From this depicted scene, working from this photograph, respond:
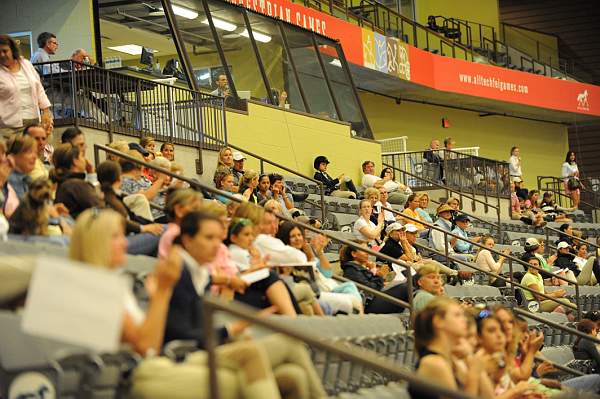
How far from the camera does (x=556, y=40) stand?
31.2m

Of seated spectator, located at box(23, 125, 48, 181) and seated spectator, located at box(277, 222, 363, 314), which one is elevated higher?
seated spectator, located at box(23, 125, 48, 181)

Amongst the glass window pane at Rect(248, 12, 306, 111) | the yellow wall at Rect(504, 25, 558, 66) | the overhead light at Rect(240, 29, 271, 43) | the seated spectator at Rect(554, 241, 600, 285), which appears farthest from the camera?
the yellow wall at Rect(504, 25, 558, 66)

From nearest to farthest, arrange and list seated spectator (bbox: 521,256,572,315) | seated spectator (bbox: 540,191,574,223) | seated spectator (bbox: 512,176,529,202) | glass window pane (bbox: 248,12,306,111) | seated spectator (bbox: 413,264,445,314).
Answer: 1. seated spectator (bbox: 413,264,445,314)
2. seated spectator (bbox: 521,256,572,315)
3. glass window pane (bbox: 248,12,306,111)
4. seated spectator (bbox: 540,191,574,223)
5. seated spectator (bbox: 512,176,529,202)

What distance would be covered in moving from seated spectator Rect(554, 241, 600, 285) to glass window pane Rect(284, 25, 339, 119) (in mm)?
4232

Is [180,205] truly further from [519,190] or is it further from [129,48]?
[519,190]

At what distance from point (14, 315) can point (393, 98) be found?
22.1 m

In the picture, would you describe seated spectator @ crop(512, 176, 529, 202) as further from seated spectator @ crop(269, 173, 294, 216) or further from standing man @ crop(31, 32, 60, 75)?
standing man @ crop(31, 32, 60, 75)

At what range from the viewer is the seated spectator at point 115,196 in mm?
7887

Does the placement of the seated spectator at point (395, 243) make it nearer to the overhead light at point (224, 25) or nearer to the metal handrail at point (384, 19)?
the overhead light at point (224, 25)

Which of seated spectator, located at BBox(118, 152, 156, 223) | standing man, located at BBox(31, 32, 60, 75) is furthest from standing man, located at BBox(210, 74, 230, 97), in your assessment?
seated spectator, located at BBox(118, 152, 156, 223)

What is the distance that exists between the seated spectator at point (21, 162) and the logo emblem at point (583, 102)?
76.3ft

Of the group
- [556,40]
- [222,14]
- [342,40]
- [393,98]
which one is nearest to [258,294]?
[222,14]

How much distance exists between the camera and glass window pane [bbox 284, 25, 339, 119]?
715 inches

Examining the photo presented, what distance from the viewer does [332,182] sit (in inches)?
648
